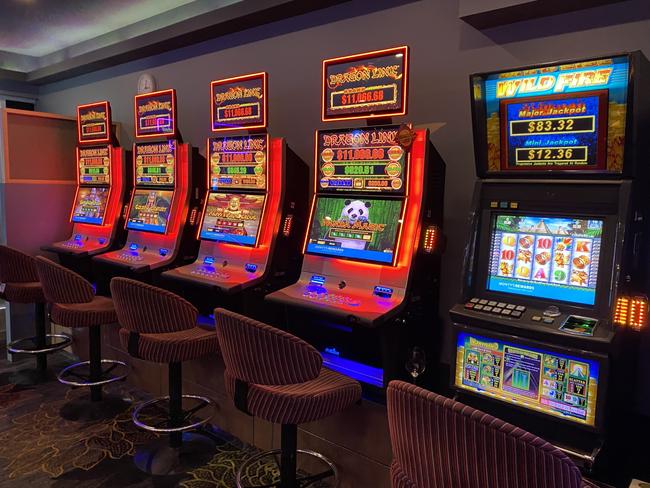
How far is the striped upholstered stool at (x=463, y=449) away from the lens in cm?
116

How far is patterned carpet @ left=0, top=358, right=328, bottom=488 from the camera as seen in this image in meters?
2.86

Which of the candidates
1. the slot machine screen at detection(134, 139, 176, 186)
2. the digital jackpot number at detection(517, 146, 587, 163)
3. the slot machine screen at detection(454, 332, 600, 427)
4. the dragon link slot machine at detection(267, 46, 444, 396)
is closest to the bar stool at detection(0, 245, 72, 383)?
the slot machine screen at detection(134, 139, 176, 186)

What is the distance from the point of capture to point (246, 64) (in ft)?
14.1

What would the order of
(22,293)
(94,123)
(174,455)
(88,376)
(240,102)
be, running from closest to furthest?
1. (174,455)
2. (240,102)
3. (88,376)
4. (22,293)
5. (94,123)

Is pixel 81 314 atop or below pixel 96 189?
below

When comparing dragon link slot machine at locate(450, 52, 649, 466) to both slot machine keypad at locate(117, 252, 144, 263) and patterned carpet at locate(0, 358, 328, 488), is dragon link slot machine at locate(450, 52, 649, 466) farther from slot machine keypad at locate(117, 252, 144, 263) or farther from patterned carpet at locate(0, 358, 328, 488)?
slot machine keypad at locate(117, 252, 144, 263)

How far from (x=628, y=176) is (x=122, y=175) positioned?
4183mm

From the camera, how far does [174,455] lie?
3.12m

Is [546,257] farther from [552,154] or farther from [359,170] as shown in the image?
[359,170]

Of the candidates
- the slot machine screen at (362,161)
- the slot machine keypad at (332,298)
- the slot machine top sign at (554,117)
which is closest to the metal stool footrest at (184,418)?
the slot machine keypad at (332,298)

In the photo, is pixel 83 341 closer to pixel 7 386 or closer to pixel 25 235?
pixel 7 386

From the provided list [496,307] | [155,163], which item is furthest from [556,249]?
[155,163]

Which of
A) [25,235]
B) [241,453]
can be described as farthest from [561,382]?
[25,235]

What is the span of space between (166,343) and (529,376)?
183 cm
